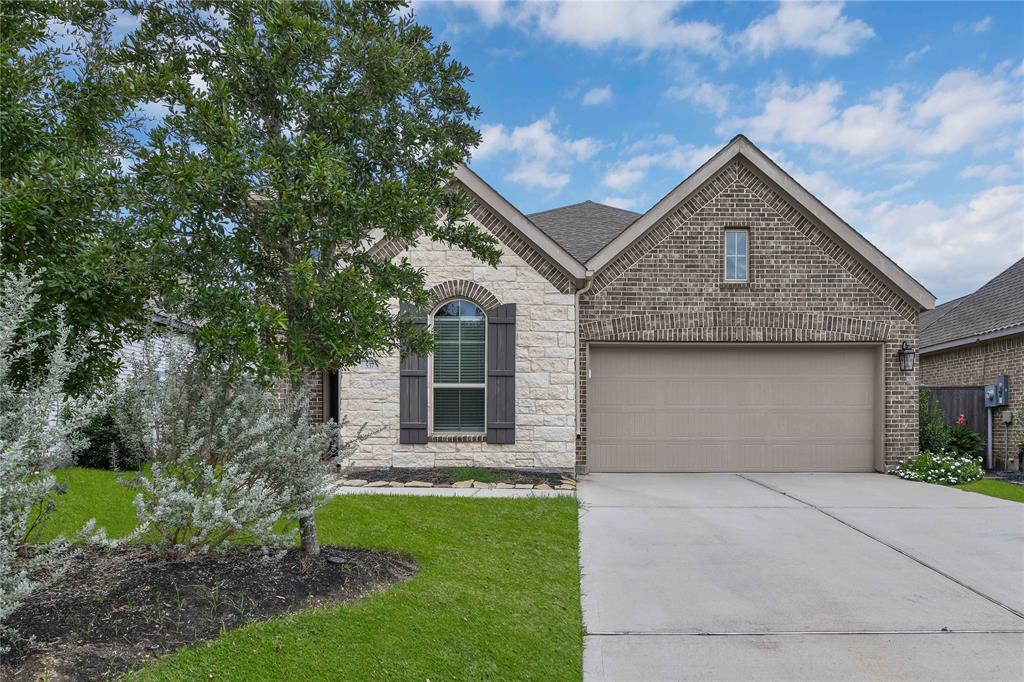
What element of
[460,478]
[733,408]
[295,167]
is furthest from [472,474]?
[295,167]

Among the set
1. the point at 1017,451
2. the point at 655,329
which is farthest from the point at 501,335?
the point at 1017,451

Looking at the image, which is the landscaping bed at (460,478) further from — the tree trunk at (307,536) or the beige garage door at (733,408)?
the tree trunk at (307,536)

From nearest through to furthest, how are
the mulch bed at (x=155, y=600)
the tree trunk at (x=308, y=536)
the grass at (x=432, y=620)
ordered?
the mulch bed at (x=155, y=600), the grass at (x=432, y=620), the tree trunk at (x=308, y=536)

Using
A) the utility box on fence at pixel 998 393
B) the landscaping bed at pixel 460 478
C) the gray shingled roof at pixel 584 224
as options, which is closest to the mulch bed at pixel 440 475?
the landscaping bed at pixel 460 478

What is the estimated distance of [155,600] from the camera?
12.7 ft

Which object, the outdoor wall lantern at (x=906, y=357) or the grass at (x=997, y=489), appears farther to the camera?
the outdoor wall lantern at (x=906, y=357)

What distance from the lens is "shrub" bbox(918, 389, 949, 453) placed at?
456 inches

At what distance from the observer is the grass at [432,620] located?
3383 mm

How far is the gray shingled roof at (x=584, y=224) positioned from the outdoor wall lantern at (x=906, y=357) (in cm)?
516

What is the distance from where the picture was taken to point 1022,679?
3490 millimetres

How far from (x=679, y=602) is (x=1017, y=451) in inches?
437

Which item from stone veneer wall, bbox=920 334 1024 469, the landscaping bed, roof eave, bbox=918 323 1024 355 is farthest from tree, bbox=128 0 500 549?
stone veneer wall, bbox=920 334 1024 469

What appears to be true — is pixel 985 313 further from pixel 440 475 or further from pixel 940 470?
pixel 440 475

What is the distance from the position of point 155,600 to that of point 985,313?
1631 centimetres
